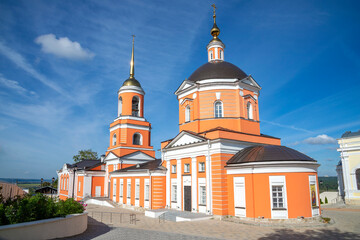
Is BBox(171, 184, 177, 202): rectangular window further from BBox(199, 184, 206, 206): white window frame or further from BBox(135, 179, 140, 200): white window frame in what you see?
BBox(135, 179, 140, 200): white window frame

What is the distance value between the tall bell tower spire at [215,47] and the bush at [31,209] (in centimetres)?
1904

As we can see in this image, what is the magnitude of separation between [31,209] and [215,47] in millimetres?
21076

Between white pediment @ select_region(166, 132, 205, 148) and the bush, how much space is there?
10371 millimetres

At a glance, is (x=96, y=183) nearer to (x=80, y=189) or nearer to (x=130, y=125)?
(x=80, y=189)

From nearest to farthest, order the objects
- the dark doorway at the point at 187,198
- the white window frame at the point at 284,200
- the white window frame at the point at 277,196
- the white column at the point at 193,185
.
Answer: the white window frame at the point at 284,200 < the white window frame at the point at 277,196 < the white column at the point at 193,185 < the dark doorway at the point at 187,198

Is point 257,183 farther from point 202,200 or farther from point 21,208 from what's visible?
point 21,208

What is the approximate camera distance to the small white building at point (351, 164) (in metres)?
Answer: 26.6

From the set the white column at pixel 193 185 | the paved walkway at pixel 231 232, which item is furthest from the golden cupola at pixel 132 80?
the paved walkway at pixel 231 232

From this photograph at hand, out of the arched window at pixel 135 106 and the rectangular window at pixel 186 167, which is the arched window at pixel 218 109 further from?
the arched window at pixel 135 106

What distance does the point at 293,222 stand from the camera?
15.0 meters

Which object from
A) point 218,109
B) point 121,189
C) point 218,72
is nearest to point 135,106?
point 121,189

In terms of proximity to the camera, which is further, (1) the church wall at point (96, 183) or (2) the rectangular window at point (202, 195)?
(1) the church wall at point (96, 183)

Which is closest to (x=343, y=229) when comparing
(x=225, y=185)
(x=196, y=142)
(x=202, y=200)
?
(x=225, y=185)

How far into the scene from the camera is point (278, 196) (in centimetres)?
1556
